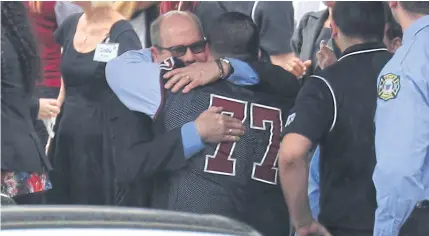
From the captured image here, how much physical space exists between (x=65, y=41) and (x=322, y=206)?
7.10 ft

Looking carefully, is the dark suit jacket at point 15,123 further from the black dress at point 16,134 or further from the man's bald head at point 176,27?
the man's bald head at point 176,27

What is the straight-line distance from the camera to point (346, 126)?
317cm

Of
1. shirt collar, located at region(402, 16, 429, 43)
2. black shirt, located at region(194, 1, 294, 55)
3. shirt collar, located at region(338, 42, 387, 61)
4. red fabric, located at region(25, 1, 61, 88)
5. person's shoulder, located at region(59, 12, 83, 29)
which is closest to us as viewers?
shirt collar, located at region(402, 16, 429, 43)

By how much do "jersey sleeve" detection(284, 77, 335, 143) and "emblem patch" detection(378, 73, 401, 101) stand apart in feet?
0.82

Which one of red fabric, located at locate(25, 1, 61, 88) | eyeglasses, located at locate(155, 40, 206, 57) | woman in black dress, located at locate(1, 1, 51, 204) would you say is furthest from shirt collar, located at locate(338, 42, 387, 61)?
red fabric, located at locate(25, 1, 61, 88)

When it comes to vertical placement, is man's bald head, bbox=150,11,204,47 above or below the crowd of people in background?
above

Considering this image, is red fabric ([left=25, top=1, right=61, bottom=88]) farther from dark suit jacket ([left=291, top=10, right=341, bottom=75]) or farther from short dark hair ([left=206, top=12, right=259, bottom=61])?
short dark hair ([left=206, top=12, right=259, bottom=61])

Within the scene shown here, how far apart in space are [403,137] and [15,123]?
165 cm

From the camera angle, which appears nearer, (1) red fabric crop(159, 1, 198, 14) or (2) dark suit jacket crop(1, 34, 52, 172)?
(2) dark suit jacket crop(1, 34, 52, 172)

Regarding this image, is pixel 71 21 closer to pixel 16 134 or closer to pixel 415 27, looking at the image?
pixel 16 134

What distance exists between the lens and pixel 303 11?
19.5 feet

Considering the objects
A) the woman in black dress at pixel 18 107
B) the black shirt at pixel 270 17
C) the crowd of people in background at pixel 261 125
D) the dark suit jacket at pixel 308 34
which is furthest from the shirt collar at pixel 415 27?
the black shirt at pixel 270 17

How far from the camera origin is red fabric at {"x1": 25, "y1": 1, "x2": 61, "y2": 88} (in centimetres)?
550

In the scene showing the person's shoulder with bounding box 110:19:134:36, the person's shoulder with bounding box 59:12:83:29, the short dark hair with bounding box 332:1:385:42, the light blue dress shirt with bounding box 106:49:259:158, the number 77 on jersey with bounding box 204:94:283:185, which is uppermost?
the short dark hair with bounding box 332:1:385:42
